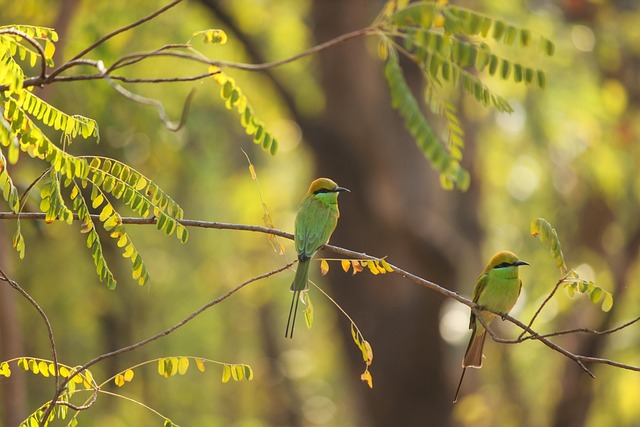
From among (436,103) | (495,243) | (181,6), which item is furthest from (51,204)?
(495,243)

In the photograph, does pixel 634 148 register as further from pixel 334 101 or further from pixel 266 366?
pixel 266 366

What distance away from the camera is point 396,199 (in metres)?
8.81

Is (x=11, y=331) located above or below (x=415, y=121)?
below

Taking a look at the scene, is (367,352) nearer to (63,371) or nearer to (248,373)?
(248,373)

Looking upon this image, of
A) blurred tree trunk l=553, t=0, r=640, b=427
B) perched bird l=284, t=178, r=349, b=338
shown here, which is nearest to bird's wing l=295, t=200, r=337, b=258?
perched bird l=284, t=178, r=349, b=338

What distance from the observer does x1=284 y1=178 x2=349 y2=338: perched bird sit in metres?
3.43

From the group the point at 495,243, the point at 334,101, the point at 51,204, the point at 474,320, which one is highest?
the point at 51,204

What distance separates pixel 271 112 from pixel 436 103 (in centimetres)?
855

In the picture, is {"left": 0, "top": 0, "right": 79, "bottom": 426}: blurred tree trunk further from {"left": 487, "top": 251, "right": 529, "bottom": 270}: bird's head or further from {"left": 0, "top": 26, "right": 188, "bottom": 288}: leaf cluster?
{"left": 487, "top": 251, "right": 529, "bottom": 270}: bird's head

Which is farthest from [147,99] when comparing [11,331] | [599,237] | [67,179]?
[599,237]

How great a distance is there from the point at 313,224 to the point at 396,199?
5122 millimetres

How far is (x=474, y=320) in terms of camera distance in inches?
156

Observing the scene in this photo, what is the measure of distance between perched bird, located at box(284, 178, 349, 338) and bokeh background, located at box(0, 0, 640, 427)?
1.70 metres

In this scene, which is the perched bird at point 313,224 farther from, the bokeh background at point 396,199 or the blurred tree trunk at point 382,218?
the blurred tree trunk at point 382,218
